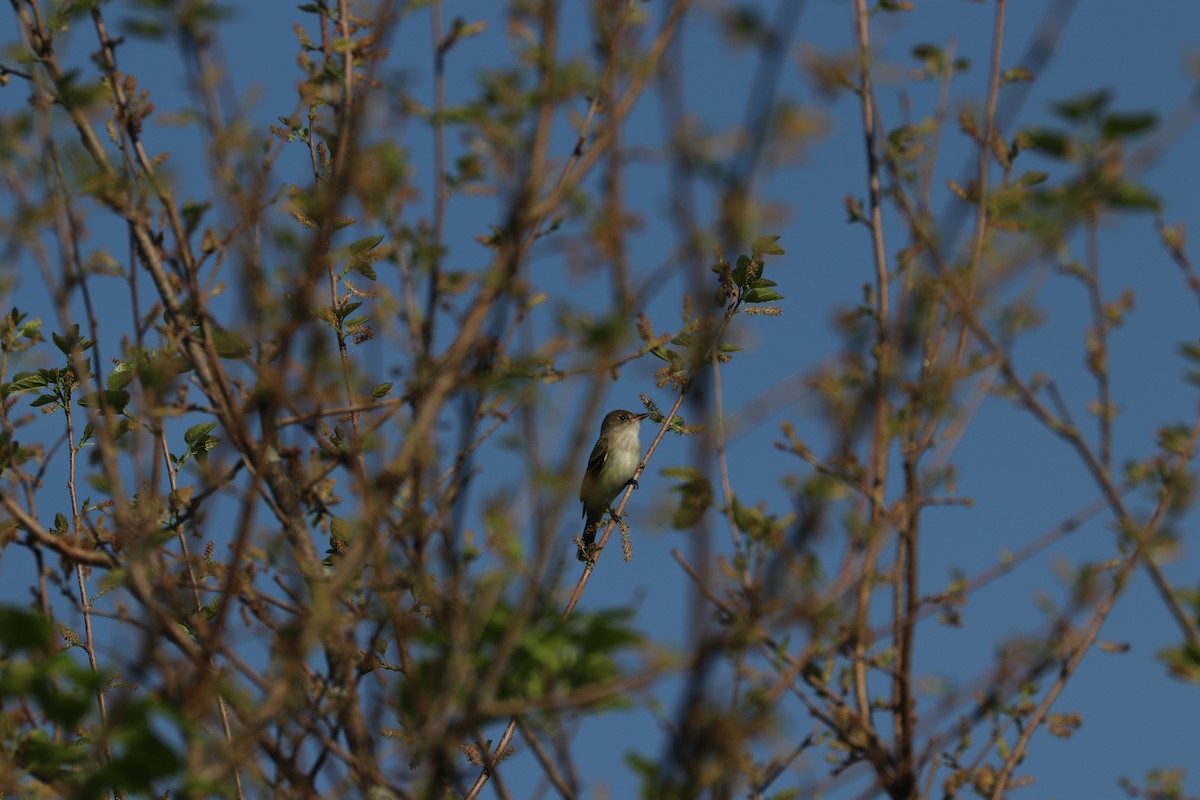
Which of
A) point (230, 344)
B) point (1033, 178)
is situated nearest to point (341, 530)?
point (230, 344)

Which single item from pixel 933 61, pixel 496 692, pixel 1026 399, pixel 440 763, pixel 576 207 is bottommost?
pixel 440 763

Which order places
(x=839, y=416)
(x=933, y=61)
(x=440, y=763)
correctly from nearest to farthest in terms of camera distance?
(x=440, y=763) → (x=839, y=416) → (x=933, y=61)

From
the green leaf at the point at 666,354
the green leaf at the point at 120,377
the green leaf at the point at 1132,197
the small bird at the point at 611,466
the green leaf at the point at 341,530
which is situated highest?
the small bird at the point at 611,466

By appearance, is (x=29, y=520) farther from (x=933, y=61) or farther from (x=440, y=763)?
(x=933, y=61)

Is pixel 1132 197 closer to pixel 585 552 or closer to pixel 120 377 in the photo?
pixel 120 377

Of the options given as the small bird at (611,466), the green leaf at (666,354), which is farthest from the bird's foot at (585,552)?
the small bird at (611,466)

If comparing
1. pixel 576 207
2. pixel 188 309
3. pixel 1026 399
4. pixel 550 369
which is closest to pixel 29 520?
pixel 188 309

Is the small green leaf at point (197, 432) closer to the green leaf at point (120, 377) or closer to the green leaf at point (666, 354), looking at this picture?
the green leaf at point (120, 377)

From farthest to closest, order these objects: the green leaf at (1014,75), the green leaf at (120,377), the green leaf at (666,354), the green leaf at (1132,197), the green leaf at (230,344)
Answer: the green leaf at (666,354) < the green leaf at (120,377) < the green leaf at (1014,75) < the green leaf at (230,344) < the green leaf at (1132,197)

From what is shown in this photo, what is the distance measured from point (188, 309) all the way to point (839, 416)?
178cm

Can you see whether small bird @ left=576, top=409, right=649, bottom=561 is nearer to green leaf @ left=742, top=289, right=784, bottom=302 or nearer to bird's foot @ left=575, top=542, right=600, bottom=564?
bird's foot @ left=575, top=542, right=600, bottom=564

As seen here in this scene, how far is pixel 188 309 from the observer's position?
11.7 feet

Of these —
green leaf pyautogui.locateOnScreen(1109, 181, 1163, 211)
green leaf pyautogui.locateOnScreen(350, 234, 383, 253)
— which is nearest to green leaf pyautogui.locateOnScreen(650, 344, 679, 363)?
green leaf pyautogui.locateOnScreen(350, 234, 383, 253)

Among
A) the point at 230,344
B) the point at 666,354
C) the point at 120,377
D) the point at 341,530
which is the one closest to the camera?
the point at 230,344
